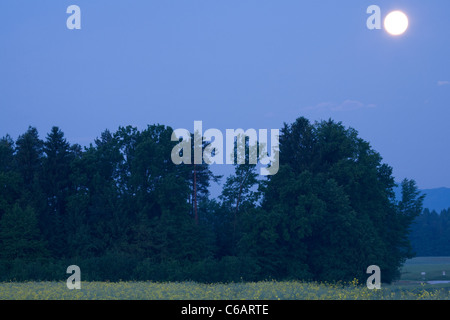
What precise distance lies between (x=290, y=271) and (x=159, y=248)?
1437 cm

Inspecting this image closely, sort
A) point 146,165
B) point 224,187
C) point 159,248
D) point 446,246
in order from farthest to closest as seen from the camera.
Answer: point 446,246 < point 224,187 < point 146,165 < point 159,248

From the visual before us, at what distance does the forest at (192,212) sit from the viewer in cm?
5044

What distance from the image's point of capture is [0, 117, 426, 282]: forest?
50438 millimetres

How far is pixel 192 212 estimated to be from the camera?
2484 inches

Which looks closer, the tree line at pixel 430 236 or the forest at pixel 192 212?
the forest at pixel 192 212

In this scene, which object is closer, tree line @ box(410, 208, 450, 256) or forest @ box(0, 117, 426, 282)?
forest @ box(0, 117, 426, 282)

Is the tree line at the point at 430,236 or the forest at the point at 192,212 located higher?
the forest at the point at 192,212

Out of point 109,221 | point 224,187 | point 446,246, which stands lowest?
point 446,246

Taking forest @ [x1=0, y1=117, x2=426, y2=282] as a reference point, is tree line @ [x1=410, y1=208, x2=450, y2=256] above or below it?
below

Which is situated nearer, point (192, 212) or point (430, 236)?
point (192, 212)

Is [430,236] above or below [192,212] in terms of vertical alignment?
below
